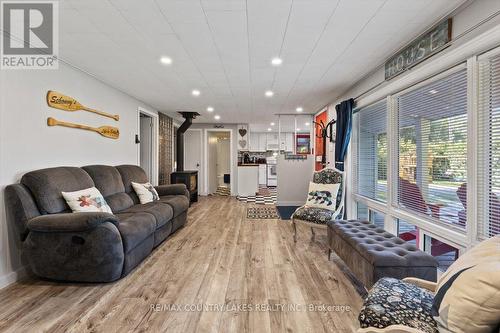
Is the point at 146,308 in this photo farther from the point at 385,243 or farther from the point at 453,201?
the point at 453,201

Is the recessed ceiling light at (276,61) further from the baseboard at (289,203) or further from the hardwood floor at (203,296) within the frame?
the baseboard at (289,203)

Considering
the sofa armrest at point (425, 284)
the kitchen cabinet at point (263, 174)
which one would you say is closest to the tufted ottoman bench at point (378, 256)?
the sofa armrest at point (425, 284)

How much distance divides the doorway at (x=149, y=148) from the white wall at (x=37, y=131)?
5.70ft

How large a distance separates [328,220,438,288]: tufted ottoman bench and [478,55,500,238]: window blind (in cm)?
48

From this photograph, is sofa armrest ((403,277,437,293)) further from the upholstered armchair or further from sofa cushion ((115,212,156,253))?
sofa cushion ((115,212,156,253))

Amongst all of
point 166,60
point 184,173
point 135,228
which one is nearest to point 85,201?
point 135,228

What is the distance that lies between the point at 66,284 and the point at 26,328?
2.14ft

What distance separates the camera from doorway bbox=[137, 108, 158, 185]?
18.6ft

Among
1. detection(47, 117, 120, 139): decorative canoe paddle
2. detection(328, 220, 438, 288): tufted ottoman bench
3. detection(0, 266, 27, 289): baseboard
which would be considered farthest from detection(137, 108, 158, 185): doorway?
detection(328, 220, 438, 288): tufted ottoman bench

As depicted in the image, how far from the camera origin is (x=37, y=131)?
263 centimetres

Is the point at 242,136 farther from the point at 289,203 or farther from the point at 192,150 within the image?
the point at 289,203

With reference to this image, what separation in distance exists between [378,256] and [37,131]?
11.7ft

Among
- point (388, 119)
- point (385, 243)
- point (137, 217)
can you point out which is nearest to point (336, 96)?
point (388, 119)

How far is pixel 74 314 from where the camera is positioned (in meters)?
1.88
